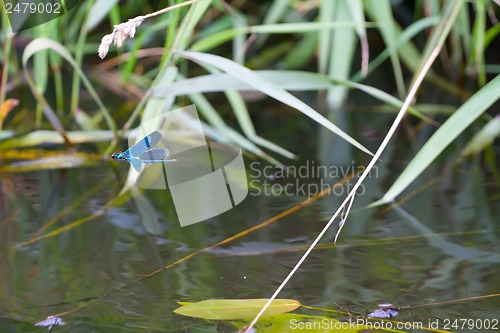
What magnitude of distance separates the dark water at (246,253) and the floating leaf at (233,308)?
0.01 meters

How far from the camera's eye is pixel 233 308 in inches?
33.7

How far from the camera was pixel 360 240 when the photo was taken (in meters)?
1.08

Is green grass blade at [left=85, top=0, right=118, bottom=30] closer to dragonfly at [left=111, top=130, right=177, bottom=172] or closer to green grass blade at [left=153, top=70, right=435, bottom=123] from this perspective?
green grass blade at [left=153, top=70, right=435, bottom=123]

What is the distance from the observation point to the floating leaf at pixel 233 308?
0.84 metres

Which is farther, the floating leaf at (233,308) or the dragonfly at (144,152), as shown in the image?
the dragonfly at (144,152)

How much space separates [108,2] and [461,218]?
79cm

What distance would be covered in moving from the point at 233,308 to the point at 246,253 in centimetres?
19

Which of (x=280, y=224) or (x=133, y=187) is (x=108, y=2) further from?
(x=280, y=224)

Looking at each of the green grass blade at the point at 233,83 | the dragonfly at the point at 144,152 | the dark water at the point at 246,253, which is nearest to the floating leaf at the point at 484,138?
the dark water at the point at 246,253

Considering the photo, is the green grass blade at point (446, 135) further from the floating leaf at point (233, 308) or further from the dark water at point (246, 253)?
the floating leaf at point (233, 308)

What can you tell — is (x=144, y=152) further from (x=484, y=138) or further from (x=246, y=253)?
(x=484, y=138)

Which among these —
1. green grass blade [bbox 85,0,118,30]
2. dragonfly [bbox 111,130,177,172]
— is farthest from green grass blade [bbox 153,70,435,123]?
green grass blade [bbox 85,0,118,30]

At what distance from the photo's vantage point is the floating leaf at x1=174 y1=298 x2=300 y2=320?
2.77 ft

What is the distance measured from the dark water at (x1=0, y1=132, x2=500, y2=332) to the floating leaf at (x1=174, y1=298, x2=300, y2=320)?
0.04ft
